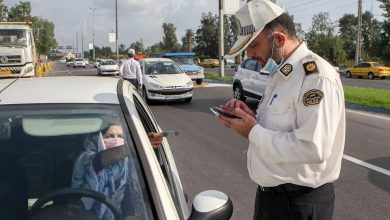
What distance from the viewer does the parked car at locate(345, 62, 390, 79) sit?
109 ft

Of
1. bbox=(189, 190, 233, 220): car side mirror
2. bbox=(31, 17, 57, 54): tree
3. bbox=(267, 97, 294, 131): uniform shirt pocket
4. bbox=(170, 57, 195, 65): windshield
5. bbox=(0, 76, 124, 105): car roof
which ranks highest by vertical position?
bbox=(31, 17, 57, 54): tree

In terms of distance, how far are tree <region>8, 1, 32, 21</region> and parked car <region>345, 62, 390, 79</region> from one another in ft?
93.1

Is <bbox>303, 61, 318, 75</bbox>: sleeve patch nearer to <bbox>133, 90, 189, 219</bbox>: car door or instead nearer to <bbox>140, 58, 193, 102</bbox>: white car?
<bbox>133, 90, 189, 219</bbox>: car door

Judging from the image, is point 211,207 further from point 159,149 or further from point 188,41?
point 188,41

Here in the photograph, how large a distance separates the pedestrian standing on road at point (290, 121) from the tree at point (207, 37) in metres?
79.3

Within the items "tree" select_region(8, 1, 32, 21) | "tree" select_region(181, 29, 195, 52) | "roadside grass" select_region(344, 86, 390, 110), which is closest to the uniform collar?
"roadside grass" select_region(344, 86, 390, 110)

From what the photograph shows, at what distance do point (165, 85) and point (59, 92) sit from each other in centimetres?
1184

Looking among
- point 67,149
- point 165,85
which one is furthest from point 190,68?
point 67,149

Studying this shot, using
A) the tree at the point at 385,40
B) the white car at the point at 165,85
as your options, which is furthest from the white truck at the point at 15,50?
the tree at the point at 385,40

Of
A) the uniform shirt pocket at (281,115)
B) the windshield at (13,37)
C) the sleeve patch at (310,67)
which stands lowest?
the uniform shirt pocket at (281,115)

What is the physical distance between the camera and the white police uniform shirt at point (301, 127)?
2076 millimetres

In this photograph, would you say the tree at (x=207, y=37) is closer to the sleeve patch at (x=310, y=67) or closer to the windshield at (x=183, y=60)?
the windshield at (x=183, y=60)

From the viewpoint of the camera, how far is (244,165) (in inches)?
261

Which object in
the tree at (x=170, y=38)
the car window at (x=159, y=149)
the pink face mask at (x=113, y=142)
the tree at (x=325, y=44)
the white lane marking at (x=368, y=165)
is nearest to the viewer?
the pink face mask at (x=113, y=142)
